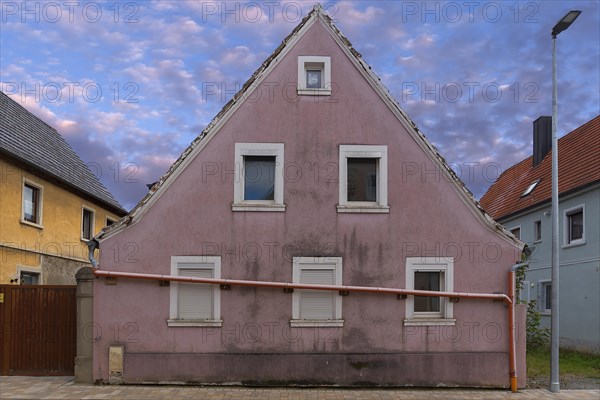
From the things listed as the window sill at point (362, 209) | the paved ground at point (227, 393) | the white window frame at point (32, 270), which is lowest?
the paved ground at point (227, 393)

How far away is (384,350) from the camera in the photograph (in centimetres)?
1225

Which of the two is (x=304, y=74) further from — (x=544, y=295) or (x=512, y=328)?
(x=544, y=295)

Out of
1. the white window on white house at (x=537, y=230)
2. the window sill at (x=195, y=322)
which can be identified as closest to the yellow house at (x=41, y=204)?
the window sill at (x=195, y=322)

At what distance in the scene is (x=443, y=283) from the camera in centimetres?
1259

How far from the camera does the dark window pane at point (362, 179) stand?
12.8 m

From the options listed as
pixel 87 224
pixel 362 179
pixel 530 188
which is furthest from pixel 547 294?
pixel 87 224

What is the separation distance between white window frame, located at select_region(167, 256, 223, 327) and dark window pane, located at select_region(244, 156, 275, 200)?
5.55 feet

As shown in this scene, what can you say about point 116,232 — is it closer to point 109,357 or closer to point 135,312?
point 135,312

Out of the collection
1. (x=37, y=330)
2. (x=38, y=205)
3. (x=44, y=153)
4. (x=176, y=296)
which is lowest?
(x=37, y=330)

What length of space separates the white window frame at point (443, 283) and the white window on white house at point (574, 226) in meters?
10.2

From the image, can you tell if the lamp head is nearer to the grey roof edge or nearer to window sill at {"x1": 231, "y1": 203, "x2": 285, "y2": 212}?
window sill at {"x1": 231, "y1": 203, "x2": 285, "y2": 212}

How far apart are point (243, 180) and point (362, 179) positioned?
278 cm

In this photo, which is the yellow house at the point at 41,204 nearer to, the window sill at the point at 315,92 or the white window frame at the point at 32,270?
the white window frame at the point at 32,270

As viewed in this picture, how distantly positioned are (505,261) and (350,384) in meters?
4.47
